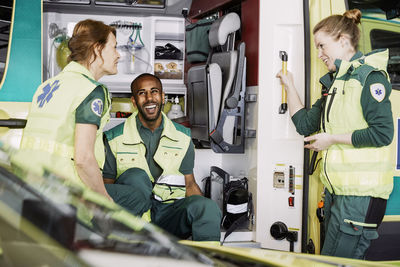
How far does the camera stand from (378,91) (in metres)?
2.34

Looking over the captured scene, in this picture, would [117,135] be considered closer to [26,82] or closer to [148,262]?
[26,82]

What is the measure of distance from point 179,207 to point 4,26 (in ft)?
5.19

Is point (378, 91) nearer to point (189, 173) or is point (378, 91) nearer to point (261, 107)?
point (261, 107)

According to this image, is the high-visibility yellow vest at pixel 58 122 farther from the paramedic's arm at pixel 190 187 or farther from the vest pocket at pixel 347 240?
the vest pocket at pixel 347 240

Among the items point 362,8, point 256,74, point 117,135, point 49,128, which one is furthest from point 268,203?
point 49,128

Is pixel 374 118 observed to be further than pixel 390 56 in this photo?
No

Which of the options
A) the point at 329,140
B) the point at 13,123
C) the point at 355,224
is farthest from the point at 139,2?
the point at 355,224

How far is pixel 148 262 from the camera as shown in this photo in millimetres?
882

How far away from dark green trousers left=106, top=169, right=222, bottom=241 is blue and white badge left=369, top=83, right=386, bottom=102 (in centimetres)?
113

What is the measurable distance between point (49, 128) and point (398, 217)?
7.31 feet

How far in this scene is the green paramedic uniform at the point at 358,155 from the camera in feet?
7.71

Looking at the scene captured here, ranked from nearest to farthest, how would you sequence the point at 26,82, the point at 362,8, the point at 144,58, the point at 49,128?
the point at 49,128 < the point at 26,82 < the point at 362,8 < the point at 144,58

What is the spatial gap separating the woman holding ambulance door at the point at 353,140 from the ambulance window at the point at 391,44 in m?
0.69

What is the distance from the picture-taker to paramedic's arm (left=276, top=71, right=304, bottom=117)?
121 inches
